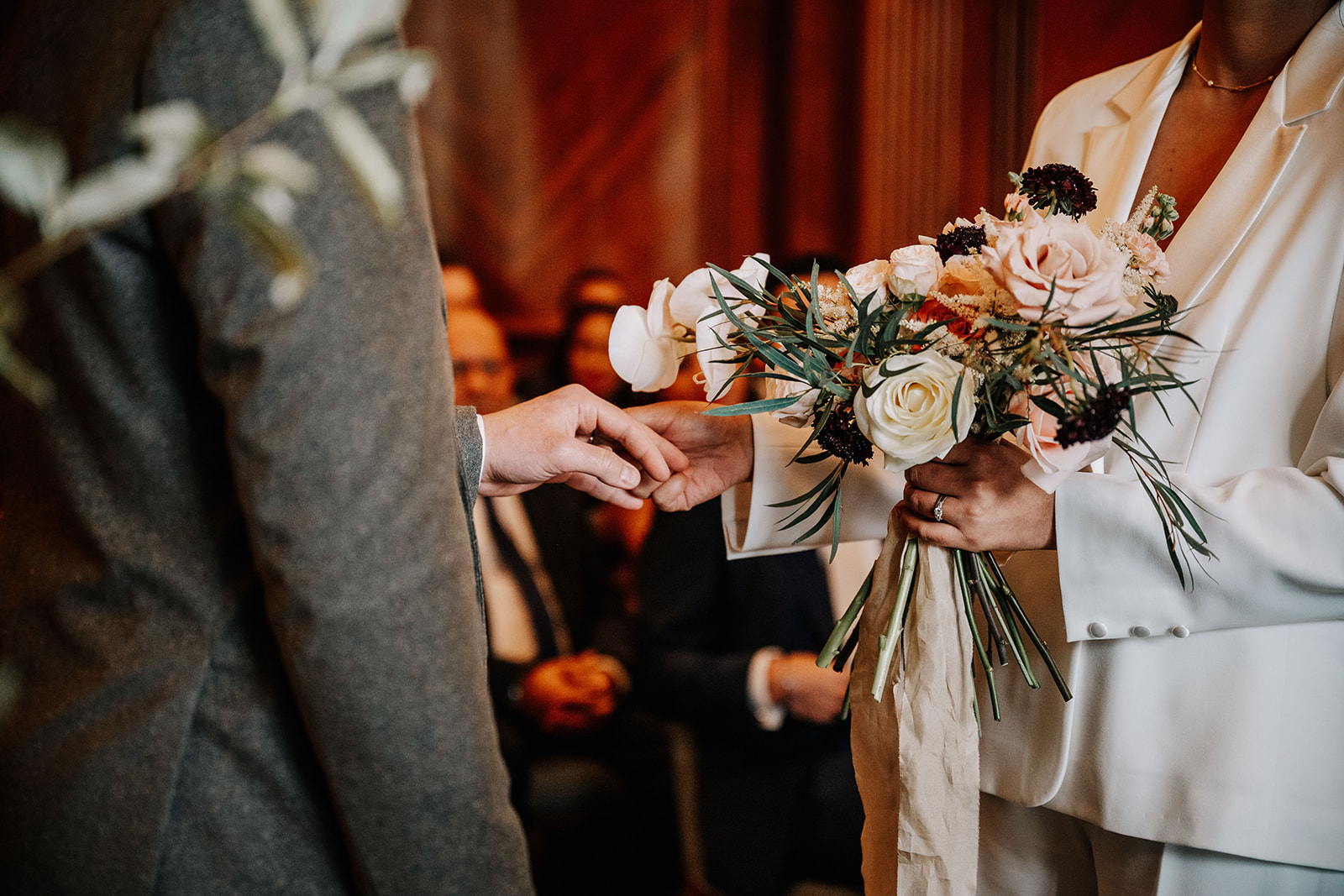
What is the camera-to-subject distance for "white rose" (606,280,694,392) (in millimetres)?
1159

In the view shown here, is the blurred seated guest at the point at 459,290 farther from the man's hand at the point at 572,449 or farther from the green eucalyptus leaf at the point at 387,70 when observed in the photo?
the green eucalyptus leaf at the point at 387,70

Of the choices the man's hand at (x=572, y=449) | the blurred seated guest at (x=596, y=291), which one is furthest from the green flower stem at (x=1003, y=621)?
the blurred seated guest at (x=596, y=291)

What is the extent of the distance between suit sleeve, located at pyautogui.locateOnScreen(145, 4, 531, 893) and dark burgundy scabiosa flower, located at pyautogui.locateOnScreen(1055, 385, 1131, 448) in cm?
56

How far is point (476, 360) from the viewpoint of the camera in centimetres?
280

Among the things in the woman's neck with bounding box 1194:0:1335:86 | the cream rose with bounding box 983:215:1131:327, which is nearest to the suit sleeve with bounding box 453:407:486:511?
the cream rose with bounding box 983:215:1131:327

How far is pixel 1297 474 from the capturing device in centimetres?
96

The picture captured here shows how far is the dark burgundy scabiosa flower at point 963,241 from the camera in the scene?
3.16ft

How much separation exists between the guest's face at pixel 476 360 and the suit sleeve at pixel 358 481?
2092 mm

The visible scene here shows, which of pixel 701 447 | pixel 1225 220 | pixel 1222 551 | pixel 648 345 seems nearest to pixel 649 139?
pixel 701 447

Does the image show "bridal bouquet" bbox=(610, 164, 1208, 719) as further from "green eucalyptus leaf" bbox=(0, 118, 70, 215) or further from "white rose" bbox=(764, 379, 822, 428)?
"green eucalyptus leaf" bbox=(0, 118, 70, 215)

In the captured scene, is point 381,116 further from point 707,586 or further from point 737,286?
point 707,586

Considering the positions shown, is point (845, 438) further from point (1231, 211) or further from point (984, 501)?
point (1231, 211)

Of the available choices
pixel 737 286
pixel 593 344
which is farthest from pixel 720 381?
pixel 593 344

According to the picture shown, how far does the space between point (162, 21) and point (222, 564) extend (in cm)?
41
